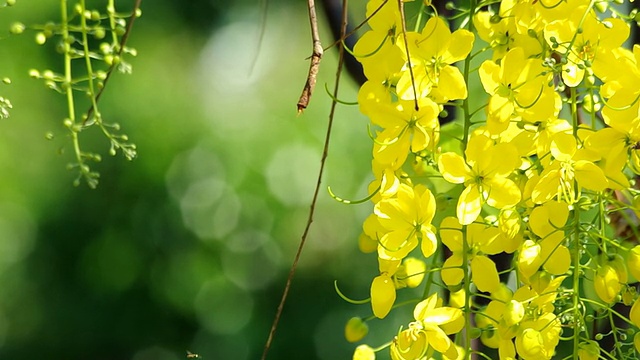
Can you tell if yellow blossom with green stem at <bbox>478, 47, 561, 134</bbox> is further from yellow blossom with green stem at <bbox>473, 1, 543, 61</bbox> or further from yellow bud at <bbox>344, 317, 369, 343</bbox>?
yellow bud at <bbox>344, 317, 369, 343</bbox>

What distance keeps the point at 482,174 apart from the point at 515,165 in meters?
0.01

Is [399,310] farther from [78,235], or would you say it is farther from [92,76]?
[92,76]

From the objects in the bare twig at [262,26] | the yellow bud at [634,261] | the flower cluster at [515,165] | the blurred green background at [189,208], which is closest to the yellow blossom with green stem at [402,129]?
the flower cluster at [515,165]

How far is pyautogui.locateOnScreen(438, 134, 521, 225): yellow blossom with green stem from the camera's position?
405 mm

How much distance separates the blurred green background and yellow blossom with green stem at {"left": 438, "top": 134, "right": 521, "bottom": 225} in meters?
1.76

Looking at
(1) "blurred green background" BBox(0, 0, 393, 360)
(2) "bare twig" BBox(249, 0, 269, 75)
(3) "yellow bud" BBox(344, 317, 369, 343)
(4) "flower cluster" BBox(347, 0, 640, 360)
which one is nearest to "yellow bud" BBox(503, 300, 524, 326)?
(4) "flower cluster" BBox(347, 0, 640, 360)

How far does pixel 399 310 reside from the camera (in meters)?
2.19

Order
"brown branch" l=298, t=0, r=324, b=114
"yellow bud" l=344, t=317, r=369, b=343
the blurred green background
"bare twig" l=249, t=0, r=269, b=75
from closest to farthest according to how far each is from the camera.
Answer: "brown branch" l=298, t=0, r=324, b=114 → "yellow bud" l=344, t=317, r=369, b=343 → "bare twig" l=249, t=0, r=269, b=75 → the blurred green background

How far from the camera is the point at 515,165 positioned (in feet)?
1.34

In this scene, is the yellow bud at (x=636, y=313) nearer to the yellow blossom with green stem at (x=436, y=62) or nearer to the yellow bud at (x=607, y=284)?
the yellow bud at (x=607, y=284)

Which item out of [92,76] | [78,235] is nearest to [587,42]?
[92,76]

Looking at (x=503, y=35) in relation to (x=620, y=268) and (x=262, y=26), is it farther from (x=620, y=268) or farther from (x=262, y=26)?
(x=262, y=26)

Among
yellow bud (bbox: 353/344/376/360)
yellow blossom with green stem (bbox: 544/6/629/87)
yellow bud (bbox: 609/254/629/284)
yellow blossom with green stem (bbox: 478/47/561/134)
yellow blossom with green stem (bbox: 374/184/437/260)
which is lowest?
yellow bud (bbox: 353/344/376/360)

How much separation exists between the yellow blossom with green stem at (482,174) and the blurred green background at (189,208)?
1.76 meters
